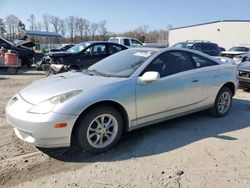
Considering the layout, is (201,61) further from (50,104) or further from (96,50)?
(96,50)

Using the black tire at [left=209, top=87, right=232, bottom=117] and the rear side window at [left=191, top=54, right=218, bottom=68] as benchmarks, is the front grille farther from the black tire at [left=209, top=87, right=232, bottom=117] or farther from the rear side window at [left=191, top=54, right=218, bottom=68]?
the rear side window at [left=191, top=54, right=218, bottom=68]

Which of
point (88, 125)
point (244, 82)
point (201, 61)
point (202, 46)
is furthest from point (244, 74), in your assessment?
point (202, 46)

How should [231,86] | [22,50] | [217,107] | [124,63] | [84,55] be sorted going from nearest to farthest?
[124,63]
[217,107]
[231,86]
[84,55]
[22,50]

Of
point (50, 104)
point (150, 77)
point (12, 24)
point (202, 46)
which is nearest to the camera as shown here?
point (50, 104)

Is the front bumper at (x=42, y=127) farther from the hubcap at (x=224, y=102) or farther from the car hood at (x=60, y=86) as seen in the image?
the hubcap at (x=224, y=102)

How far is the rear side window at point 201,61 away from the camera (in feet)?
18.2

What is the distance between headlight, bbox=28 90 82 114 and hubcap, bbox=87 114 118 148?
1.66ft

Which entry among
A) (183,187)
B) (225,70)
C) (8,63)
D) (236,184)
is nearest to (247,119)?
(225,70)

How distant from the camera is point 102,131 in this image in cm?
416

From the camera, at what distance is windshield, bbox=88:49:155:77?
4.70 m

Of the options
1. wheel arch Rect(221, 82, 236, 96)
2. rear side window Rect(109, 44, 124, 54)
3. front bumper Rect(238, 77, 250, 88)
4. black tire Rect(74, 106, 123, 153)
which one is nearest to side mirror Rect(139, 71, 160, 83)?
black tire Rect(74, 106, 123, 153)

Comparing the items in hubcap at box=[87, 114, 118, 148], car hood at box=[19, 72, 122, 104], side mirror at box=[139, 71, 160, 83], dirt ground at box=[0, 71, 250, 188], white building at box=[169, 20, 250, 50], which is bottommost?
dirt ground at box=[0, 71, 250, 188]

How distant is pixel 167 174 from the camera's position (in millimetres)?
3615

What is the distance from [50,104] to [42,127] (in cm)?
32
